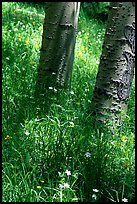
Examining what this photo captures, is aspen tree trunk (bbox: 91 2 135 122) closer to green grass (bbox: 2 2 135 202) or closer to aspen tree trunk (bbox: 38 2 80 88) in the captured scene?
green grass (bbox: 2 2 135 202)

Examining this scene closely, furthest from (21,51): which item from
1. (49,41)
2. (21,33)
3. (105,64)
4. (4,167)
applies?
(4,167)

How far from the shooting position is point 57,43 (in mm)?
3752

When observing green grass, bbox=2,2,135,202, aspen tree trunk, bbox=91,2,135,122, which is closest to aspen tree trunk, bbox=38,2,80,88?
green grass, bbox=2,2,135,202

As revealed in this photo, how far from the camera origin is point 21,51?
16.5ft

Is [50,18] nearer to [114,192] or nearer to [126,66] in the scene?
[126,66]

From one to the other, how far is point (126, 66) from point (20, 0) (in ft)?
21.5

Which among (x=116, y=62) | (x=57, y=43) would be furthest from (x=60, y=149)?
(x=57, y=43)

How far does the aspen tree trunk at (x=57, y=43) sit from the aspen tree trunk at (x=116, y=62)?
63cm

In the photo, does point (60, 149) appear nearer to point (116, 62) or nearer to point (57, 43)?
point (116, 62)

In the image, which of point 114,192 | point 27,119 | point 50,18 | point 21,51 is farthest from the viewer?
point 21,51

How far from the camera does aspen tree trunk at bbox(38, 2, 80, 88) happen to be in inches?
145

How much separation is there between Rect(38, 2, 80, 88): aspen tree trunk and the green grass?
0.57 ft

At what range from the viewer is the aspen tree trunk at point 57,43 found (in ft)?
12.1

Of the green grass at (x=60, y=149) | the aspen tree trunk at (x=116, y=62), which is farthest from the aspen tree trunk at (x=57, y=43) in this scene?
the aspen tree trunk at (x=116, y=62)
